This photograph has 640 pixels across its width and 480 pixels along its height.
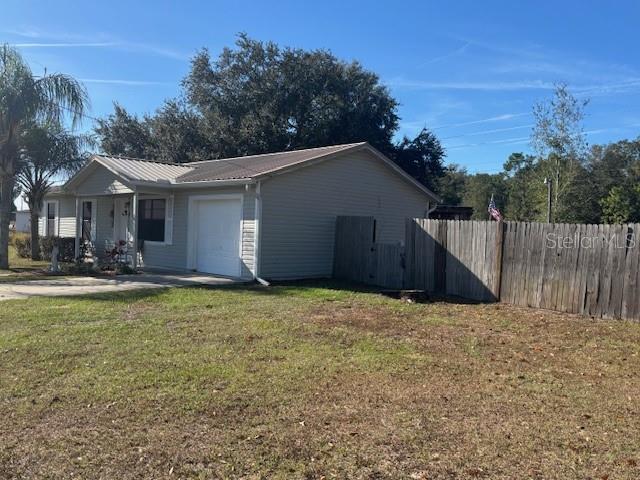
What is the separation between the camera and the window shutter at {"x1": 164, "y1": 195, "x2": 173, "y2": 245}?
16906mm

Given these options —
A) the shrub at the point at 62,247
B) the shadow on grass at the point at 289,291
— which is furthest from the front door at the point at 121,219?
the shadow on grass at the point at 289,291

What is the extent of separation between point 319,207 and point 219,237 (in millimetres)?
2872

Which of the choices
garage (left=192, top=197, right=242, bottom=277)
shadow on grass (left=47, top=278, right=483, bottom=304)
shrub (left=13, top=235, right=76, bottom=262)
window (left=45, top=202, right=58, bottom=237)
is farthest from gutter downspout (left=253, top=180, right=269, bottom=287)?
window (left=45, top=202, right=58, bottom=237)

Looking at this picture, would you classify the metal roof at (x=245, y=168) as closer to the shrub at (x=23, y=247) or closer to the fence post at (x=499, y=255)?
the fence post at (x=499, y=255)

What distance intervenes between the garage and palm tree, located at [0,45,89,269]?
4.88 m

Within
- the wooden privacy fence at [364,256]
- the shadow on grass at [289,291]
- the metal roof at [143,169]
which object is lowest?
the shadow on grass at [289,291]

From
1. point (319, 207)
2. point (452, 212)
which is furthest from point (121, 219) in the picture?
point (452, 212)

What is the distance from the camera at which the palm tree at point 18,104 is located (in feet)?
52.1

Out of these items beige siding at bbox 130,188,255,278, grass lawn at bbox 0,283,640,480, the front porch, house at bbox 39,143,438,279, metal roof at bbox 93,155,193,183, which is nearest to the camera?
grass lawn at bbox 0,283,640,480

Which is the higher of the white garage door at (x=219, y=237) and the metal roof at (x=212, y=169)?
the metal roof at (x=212, y=169)

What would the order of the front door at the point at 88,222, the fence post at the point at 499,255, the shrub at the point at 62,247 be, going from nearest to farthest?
the fence post at the point at 499,255
the shrub at the point at 62,247
the front door at the point at 88,222

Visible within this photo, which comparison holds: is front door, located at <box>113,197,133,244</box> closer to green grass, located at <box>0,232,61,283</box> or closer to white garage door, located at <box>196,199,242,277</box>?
green grass, located at <box>0,232,61,283</box>

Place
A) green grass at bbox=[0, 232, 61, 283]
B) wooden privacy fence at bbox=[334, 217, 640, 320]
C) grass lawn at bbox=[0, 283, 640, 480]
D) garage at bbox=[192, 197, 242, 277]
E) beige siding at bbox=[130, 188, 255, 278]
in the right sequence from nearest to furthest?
grass lawn at bbox=[0, 283, 640, 480] < wooden privacy fence at bbox=[334, 217, 640, 320] < green grass at bbox=[0, 232, 61, 283] < beige siding at bbox=[130, 188, 255, 278] < garage at bbox=[192, 197, 242, 277]

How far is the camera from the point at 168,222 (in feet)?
55.8
